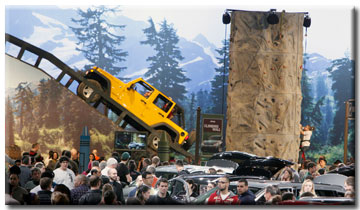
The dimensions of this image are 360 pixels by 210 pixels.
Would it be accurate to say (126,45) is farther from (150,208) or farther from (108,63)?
(150,208)

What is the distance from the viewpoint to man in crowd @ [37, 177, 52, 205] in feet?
27.2

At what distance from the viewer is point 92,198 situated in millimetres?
8250

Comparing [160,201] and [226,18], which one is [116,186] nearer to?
[160,201]

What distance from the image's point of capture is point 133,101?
2238 cm

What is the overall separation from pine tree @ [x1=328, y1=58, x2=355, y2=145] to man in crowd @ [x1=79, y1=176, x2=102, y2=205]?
89.9 feet

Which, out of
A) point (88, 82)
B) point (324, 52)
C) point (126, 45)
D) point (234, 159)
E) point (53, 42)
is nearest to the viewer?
point (234, 159)

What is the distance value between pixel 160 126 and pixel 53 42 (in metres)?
13.4

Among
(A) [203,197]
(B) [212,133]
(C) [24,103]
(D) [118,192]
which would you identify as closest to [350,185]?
(A) [203,197]

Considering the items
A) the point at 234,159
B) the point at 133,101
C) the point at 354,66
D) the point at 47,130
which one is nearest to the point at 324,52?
the point at 133,101

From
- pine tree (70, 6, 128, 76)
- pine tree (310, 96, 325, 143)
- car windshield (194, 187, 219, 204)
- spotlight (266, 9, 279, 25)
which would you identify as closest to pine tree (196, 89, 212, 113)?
pine tree (70, 6, 128, 76)

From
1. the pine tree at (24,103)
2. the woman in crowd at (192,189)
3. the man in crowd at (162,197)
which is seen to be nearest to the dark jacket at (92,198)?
the man in crowd at (162,197)

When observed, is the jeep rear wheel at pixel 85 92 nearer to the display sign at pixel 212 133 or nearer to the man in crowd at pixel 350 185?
the display sign at pixel 212 133

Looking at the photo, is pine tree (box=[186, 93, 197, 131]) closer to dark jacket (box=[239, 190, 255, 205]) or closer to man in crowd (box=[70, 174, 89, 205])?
man in crowd (box=[70, 174, 89, 205])

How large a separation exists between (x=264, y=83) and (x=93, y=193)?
526cm
